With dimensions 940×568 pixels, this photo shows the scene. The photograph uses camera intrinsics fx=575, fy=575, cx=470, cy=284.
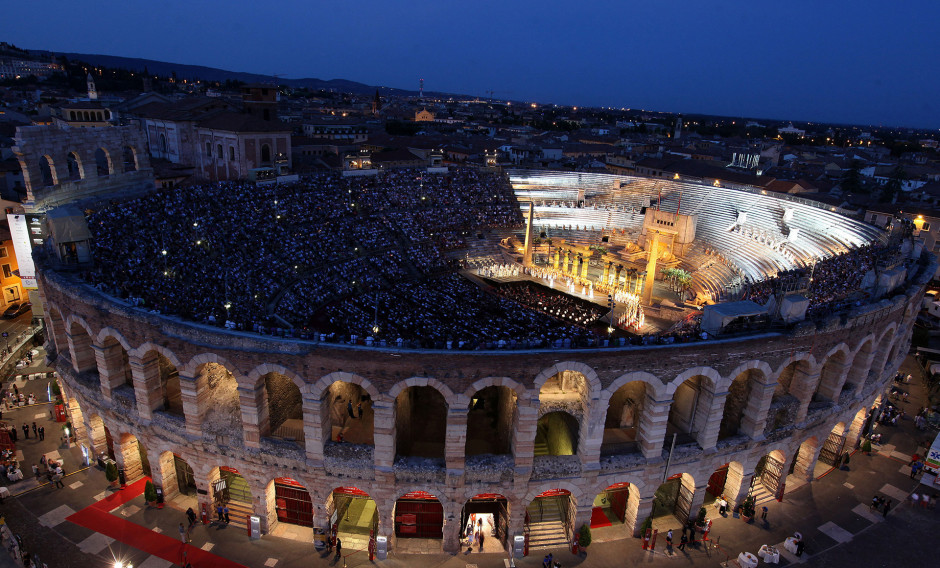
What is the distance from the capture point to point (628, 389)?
31766mm

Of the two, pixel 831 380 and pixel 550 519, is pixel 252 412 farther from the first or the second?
pixel 831 380

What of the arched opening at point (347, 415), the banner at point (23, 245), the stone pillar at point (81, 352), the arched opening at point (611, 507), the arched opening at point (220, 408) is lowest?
the arched opening at point (611, 507)

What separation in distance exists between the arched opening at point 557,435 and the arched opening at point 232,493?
14.2 m

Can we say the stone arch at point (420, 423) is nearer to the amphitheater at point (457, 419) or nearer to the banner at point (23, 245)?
the amphitheater at point (457, 419)

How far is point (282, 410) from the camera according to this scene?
1212 inches

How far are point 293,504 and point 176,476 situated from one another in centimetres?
703

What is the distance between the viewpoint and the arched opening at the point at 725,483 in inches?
1190

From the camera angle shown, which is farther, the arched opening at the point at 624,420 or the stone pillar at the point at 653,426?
the arched opening at the point at 624,420

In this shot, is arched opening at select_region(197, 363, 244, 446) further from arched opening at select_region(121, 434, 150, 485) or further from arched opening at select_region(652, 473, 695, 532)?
arched opening at select_region(652, 473, 695, 532)

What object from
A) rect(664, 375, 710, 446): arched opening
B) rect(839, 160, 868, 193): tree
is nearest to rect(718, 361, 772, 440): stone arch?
rect(664, 375, 710, 446): arched opening

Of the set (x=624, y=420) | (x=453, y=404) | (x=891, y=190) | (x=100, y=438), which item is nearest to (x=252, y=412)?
(x=453, y=404)

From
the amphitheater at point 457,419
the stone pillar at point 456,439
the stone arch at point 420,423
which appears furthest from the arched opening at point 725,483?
the stone arch at point 420,423

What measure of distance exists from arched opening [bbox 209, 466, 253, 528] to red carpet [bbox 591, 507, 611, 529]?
53.0ft

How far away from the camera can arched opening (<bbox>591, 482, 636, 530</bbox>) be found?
2919cm
